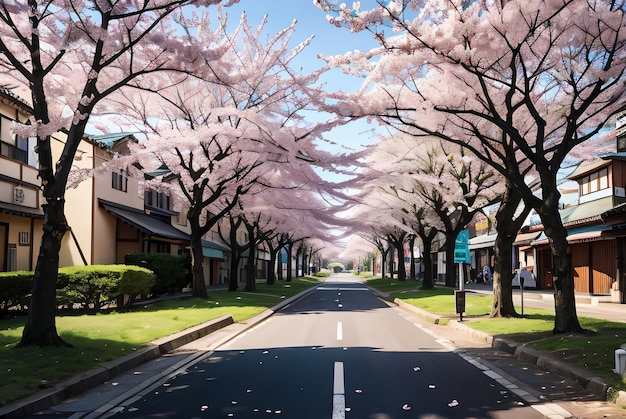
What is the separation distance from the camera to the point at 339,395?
7.31 m

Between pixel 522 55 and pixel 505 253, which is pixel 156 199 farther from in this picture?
pixel 522 55

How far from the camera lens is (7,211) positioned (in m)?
18.5

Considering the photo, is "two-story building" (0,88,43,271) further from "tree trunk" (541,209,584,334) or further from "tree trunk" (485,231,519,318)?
"tree trunk" (541,209,584,334)

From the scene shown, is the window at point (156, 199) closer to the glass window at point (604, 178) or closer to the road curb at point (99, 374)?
the road curb at point (99, 374)

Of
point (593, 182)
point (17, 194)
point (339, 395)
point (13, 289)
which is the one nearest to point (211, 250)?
point (17, 194)

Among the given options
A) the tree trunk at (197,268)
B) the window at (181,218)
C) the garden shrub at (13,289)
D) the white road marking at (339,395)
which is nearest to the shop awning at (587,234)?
the tree trunk at (197,268)

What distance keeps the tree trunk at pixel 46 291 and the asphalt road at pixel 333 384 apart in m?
2.75

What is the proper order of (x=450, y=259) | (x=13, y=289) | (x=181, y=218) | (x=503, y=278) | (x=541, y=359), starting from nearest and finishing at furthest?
(x=541, y=359) → (x=13, y=289) → (x=503, y=278) → (x=450, y=259) → (x=181, y=218)

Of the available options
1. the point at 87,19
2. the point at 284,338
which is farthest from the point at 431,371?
the point at 87,19

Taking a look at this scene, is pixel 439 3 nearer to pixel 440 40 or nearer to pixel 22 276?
pixel 440 40

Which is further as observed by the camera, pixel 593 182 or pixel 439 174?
pixel 439 174

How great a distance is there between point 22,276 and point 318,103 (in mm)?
9696

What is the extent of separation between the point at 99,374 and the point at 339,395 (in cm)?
377

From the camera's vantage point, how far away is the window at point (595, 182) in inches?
1081
